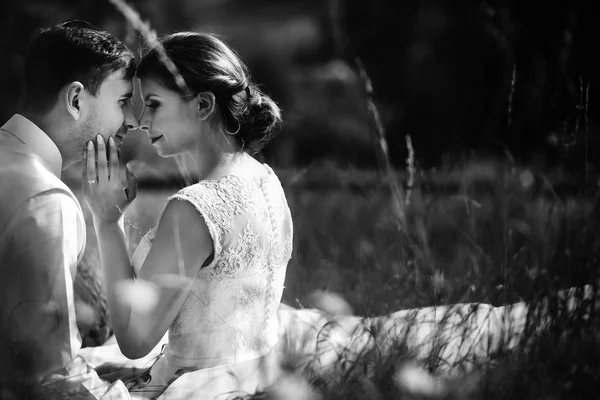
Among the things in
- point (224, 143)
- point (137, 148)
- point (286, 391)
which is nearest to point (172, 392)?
point (286, 391)

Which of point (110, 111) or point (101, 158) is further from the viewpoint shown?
point (110, 111)

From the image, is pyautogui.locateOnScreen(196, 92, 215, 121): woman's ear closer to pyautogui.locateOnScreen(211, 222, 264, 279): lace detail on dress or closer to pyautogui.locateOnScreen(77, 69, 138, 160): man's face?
pyautogui.locateOnScreen(77, 69, 138, 160): man's face

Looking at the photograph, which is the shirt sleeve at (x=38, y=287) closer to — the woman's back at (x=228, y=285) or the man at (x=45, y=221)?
the man at (x=45, y=221)

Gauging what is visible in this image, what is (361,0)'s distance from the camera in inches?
305

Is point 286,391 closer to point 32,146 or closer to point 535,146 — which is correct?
point 32,146

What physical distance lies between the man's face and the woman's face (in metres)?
0.06

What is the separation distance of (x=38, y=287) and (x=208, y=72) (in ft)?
2.59

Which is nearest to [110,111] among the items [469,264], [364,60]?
[469,264]

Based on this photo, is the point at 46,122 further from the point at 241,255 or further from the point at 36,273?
the point at 241,255

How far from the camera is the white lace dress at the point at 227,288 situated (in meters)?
2.13

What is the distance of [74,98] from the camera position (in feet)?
6.93

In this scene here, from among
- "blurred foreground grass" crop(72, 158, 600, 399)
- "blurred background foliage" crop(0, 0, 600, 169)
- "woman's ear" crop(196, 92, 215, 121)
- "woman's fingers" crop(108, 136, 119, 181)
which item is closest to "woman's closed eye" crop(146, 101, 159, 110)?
"woman's ear" crop(196, 92, 215, 121)

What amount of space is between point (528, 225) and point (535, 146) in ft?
10.7

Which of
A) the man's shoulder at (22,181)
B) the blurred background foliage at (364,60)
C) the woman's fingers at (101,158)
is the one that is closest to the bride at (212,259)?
the woman's fingers at (101,158)
